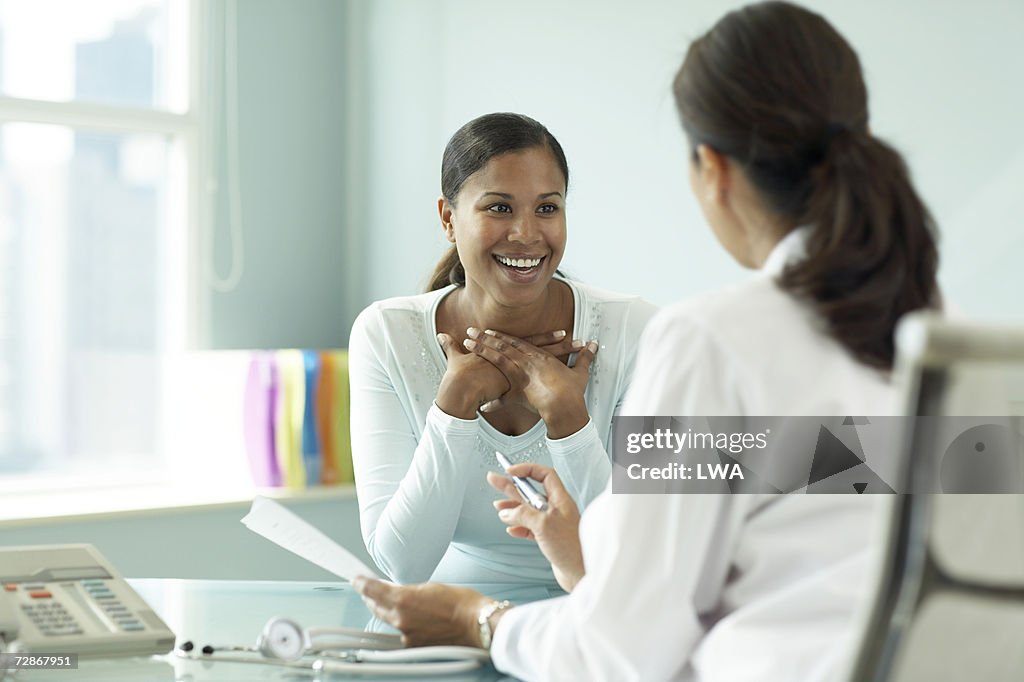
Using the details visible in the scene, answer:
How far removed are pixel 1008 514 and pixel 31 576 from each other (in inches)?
41.9

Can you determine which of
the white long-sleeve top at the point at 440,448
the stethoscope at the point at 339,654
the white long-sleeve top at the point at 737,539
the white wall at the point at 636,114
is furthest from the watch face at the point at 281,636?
the white wall at the point at 636,114

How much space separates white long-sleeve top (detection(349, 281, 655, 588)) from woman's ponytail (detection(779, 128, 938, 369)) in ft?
2.89

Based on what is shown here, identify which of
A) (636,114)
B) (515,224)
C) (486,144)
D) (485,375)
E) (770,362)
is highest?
(636,114)

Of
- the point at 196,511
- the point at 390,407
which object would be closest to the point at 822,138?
the point at 390,407

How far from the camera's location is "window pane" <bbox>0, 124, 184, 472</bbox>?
357 centimetres

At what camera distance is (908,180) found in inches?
40.8

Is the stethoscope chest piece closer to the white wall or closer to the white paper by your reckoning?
the white paper

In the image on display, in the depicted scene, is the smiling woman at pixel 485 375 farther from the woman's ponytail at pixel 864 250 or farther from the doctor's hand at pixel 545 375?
the woman's ponytail at pixel 864 250

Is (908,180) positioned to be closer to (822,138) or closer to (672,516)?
(822,138)

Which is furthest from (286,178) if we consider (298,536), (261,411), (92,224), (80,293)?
(298,536)

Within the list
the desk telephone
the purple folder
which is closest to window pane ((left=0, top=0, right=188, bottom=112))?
the purple folder

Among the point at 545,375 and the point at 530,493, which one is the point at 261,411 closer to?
the point at 545,375

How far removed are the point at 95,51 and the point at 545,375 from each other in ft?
7.70

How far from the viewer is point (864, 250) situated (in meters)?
0.99
